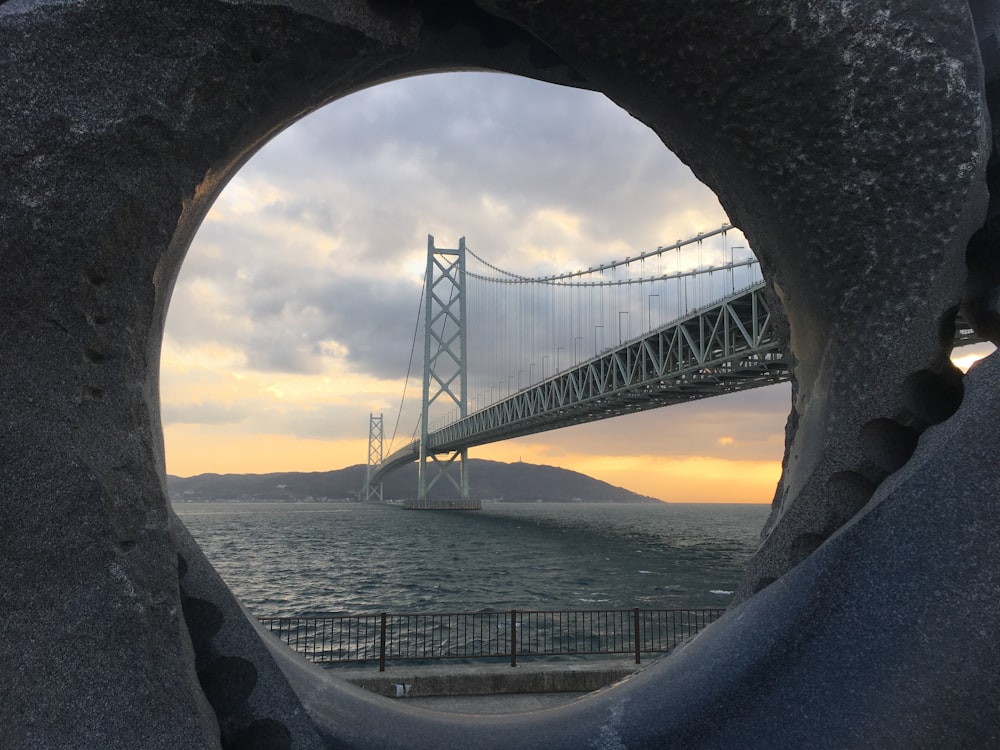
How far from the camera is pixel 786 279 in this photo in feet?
9.06

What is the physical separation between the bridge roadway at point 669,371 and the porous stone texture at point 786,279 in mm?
14412

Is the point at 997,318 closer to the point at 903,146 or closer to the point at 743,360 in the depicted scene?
the point at 903,146

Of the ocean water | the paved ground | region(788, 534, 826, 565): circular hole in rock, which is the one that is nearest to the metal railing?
the paved ground

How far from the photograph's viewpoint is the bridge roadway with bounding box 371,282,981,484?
72.7ft

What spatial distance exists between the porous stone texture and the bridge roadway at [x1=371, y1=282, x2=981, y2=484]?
14412 millimetres

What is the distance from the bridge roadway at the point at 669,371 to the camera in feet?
72.7

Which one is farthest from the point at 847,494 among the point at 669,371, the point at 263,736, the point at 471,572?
the point at 669,371

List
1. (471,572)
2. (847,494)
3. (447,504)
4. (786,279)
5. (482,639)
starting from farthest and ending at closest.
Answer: (447,504), (471,572), (482,639), (786,279), (847,494)

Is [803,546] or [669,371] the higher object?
[669,371]

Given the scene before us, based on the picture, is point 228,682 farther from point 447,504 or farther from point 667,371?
point 447,504

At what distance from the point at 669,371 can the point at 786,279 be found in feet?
80.9

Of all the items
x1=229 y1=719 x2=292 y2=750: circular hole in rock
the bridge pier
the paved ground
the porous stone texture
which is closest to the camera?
the porous stone texture

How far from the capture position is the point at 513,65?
2.87 m

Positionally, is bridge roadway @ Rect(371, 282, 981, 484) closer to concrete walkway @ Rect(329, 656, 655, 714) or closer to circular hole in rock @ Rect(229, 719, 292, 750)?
concrete walkway @ Rect(329, 656, 655, 714)
